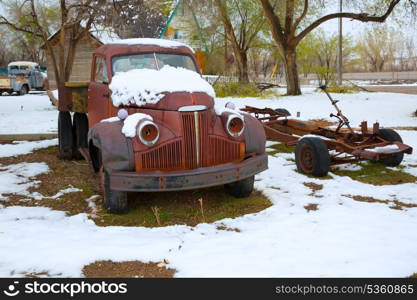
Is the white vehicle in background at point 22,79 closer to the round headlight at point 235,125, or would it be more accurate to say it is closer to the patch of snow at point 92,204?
the patch of snow at point 92,204

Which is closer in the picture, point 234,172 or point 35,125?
point 234,172

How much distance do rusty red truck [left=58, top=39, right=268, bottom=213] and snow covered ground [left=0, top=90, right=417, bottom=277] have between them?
0.51m

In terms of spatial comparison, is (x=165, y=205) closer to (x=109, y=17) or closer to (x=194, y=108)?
(x=194, y=108)

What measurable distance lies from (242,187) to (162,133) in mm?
1367

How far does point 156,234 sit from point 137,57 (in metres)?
2.62

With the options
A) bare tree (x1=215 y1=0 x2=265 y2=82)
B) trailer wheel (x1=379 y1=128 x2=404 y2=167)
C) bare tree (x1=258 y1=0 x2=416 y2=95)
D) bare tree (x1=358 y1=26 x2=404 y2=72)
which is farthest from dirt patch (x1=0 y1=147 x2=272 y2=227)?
bare tree (x1=358 y1=26 x2=404 y2=72)

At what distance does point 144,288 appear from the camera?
3.18 m

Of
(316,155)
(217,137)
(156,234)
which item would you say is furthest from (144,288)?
(316,155)

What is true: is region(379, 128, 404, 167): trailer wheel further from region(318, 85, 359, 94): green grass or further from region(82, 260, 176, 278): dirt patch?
region(318, 85, 359, 94): green grass

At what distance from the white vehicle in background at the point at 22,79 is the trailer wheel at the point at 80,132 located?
66.9 feet

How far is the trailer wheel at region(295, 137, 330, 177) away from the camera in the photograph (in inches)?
245

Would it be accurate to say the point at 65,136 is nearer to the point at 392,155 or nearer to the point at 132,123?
the point at 132,123

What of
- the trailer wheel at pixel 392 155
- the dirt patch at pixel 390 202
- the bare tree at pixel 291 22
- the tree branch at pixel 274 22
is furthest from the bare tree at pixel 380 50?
the dirt patch at pixel 390 202

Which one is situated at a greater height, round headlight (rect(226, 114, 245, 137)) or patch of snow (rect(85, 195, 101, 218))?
round headlight (rect(226, 114, 245, 137))
